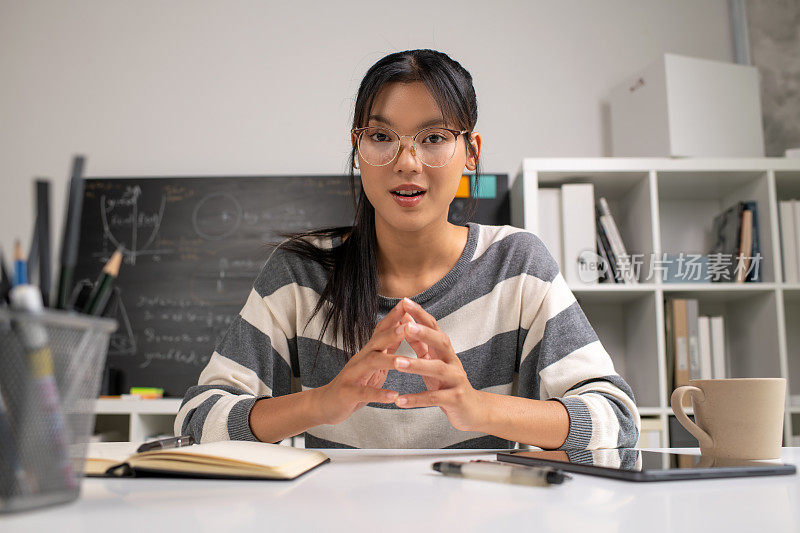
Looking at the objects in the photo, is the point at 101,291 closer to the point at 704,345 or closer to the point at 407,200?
the point at 407,200

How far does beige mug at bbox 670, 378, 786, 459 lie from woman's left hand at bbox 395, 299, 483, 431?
274 mm

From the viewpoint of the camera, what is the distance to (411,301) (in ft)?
3.56

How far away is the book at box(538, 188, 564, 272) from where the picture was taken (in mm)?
2479

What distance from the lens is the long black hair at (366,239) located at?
1155 millimetres

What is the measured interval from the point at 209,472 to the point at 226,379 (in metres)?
0.48

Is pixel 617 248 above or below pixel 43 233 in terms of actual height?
above

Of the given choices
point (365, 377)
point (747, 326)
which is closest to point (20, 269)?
point (365, 377)

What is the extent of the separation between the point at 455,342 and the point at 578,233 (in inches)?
55.4

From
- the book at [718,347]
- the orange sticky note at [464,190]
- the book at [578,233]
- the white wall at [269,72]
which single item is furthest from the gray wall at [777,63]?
the orange sticky note at [464,190]

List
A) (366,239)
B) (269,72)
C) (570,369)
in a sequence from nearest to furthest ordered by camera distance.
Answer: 1. (570,369)
2. (366,239)
3. (269,72)

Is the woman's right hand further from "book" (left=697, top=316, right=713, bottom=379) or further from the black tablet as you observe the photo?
"book" (left=697, top=316, right=713, bottom=379)

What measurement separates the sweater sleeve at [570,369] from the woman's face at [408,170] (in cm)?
22

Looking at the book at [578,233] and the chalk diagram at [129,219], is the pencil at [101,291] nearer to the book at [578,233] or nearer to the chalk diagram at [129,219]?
the book at [578,233]

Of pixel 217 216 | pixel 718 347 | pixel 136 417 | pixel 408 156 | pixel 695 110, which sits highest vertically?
pixel 695 110
